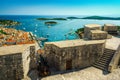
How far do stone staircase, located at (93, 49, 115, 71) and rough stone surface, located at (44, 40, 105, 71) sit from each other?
0.49 m

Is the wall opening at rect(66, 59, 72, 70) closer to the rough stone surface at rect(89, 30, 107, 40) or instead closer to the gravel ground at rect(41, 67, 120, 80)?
the gravel ground at rect(41, 67, 120, 80)

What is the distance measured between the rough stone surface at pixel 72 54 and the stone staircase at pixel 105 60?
49 centimetres

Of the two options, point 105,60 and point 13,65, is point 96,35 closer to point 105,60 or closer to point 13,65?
point 105,60

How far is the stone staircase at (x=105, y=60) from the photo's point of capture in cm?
1619

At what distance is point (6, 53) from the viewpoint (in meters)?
13.2

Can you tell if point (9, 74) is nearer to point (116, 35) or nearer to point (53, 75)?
point (53, 75)

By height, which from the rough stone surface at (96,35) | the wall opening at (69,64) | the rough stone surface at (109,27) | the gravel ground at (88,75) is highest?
the rough stone surface at (109,27)

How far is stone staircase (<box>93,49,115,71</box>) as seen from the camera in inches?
637

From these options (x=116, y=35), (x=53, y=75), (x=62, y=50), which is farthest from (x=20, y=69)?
(x=116, y=35)

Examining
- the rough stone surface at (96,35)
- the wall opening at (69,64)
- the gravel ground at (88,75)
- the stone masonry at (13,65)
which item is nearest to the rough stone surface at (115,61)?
the gravel ground at (88,75)

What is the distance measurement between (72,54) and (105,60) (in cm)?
414

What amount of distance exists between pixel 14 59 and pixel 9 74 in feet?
5.12

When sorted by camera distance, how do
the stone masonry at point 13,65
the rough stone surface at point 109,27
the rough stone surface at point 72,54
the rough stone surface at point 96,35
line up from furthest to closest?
the rough stone surface at point 109,27 < the rough stone surface at point 96,35 < the rough stone surface at point 72,54 < the stone masonry at point 13,65

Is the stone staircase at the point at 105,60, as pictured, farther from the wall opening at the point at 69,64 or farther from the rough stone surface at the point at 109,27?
the rough stone surface at the point at 109,27
